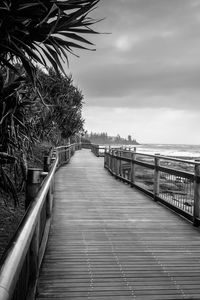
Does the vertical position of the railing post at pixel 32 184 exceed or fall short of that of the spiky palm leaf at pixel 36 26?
it falls short

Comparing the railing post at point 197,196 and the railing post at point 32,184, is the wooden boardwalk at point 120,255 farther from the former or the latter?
the railing post at point 32,184

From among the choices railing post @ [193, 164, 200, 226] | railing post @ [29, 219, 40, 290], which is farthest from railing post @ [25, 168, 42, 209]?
railing post @ [193, 164, 200, 226]

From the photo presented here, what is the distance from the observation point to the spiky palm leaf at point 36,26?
5.37 meters

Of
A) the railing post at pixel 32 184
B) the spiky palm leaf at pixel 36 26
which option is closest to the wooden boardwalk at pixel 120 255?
→ the railing post at pixel 32 184

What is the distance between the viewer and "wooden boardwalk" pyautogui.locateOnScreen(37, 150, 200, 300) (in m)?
3.76

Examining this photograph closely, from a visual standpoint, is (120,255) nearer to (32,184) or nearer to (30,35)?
(32,184)

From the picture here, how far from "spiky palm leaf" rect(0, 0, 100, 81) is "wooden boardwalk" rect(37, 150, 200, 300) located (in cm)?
273

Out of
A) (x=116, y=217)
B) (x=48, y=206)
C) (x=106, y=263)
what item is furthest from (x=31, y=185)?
(x=116, y=217)

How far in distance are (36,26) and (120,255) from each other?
11.7 feet

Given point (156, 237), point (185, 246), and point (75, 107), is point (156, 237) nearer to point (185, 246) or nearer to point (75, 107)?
point (185, 246)

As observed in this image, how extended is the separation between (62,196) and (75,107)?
30.7 metres

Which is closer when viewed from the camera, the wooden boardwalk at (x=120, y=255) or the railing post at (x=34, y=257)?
the railing post at (x=34, y=257)

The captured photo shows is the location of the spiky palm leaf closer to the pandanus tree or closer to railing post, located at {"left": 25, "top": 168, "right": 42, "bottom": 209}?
the pandanus tree

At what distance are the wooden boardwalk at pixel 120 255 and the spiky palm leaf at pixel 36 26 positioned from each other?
2.73 metres
